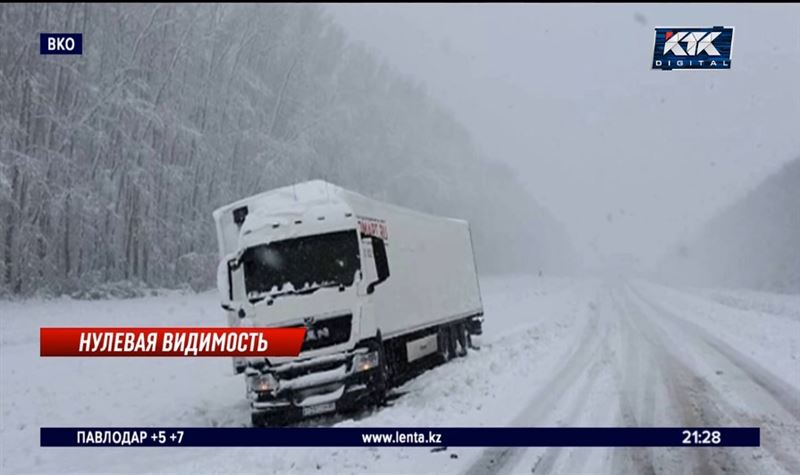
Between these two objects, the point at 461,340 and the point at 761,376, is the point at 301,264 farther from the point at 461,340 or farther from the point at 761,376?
the point at 461,340

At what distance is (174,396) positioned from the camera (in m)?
11.9

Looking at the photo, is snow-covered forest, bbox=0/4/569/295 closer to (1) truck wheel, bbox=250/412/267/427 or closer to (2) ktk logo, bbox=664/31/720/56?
(1) truck wheel, bbox=250/412/267/427

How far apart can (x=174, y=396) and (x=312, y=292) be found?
404cm

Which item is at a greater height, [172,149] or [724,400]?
[172,149]

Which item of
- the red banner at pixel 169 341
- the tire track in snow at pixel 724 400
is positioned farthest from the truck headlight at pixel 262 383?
the tire track in snow at pixel 724 400

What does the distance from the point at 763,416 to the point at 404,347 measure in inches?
290

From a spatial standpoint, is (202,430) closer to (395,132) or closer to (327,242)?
(327,242)

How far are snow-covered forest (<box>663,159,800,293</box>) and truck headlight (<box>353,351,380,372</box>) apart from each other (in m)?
5.18

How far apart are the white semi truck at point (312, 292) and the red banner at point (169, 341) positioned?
4097mm

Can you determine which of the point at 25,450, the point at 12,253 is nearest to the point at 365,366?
the point at 25,450

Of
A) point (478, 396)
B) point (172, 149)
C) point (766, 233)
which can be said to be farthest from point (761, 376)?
point (172, 149)

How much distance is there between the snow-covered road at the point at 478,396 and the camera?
19.6 ft

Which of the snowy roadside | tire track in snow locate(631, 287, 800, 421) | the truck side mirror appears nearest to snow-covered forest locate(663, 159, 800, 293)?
tire track in snow locate(631, 287, 800, 421)

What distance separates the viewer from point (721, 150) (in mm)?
5973
